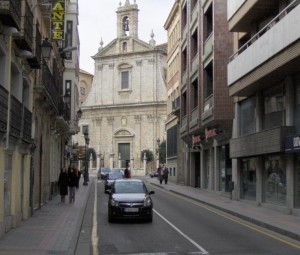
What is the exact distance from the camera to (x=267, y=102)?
83.3ft

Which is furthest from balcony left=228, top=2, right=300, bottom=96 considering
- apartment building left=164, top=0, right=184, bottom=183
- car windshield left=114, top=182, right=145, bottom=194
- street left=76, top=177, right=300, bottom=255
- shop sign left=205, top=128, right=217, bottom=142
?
apartment building left=164, top=0, right=184, bottom=183

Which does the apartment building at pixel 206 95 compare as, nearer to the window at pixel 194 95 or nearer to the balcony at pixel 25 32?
the window at pixel 194 95

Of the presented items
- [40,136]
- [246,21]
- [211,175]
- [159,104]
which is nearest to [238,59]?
[246,21]

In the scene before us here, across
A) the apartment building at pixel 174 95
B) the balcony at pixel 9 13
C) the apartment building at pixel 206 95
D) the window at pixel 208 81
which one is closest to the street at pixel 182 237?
the balcony at pixel 9 13

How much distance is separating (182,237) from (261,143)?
1001 centimetres

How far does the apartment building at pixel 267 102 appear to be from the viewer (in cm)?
2067

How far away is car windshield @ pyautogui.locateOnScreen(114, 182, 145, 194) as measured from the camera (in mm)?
20308

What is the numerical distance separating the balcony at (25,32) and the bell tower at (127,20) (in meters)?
85.0

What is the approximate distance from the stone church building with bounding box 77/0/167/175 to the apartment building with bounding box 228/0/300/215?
67.1m

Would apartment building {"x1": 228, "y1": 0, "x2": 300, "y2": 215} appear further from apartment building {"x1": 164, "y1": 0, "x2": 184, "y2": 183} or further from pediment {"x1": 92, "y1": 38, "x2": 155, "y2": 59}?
pediment {"x1": 92, "y1": 38, "x2": 155, "y2": 59}

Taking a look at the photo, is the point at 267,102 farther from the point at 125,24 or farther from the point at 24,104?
the point at 125,24

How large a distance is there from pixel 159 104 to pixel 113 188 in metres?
76.8

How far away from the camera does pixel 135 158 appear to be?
97500 mm

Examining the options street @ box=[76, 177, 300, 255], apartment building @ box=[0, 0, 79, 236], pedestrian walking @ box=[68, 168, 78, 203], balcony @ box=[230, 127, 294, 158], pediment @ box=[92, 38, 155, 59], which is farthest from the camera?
pediment @ box=[92, 38, 155, 59]
